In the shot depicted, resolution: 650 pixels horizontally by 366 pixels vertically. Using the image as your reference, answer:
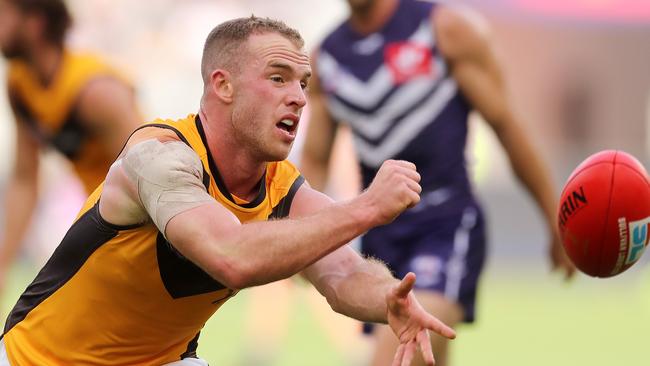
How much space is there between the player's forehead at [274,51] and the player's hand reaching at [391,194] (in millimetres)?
628

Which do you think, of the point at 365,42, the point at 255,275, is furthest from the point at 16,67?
the point at 255,275

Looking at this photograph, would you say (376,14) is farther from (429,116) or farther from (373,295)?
(373,295)

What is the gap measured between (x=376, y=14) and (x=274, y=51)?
231 centimetres

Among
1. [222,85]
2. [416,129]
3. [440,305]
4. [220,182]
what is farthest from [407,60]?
[220,182]

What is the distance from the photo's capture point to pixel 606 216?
4.97 metres

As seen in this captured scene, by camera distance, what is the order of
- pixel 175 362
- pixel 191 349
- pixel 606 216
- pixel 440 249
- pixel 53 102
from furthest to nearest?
pixel 53 102 → pixel 440 249 → pixel 606 216 → pixel 191 349 → pixel 175 362

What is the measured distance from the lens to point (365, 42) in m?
6.38

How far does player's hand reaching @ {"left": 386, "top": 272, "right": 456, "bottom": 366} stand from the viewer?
3.91 metres

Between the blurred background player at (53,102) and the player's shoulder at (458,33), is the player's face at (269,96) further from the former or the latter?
the blurred background player at (53,102)

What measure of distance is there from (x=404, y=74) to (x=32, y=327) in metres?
2.62

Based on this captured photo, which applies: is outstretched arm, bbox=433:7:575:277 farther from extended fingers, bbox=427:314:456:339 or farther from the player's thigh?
extended fingers, bbox=427:314:456:339

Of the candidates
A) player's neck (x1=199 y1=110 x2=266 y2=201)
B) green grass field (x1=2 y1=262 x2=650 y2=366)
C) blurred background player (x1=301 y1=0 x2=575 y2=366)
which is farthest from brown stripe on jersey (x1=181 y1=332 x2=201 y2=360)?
green grass field (x1=2 y1=262 x2=650 y2=366)

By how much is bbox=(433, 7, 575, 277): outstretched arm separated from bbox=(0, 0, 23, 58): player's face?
2.49 metres

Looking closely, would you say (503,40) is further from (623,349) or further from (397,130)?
(397,130)
